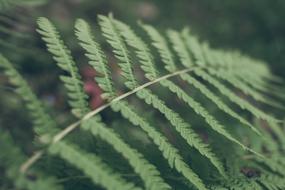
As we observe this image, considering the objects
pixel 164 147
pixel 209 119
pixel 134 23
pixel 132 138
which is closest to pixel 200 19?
pixel 134 23

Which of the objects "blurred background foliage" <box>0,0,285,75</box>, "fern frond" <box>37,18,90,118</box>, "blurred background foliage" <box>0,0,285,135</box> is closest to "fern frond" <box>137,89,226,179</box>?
"fern frond" <box>37,18,90,118</box>

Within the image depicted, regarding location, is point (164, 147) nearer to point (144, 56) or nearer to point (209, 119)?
point (209, 119)

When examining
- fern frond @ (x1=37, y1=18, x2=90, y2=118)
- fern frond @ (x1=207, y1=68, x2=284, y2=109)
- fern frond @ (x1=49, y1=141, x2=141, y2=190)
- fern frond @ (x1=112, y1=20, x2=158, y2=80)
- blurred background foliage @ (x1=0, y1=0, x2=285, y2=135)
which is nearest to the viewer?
fern frond @ (x1=49, y1=141, x2=141, y2=190)

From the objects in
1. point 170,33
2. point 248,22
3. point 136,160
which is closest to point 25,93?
point 136,160

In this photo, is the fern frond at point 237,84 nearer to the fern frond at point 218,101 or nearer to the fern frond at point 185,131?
the fern frond at point 218,101

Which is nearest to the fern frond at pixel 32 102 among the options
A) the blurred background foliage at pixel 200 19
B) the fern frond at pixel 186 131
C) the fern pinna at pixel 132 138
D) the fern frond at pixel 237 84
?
the fern pinna at pixel 132 138

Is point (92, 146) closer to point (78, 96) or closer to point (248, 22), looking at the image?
point (78, 96)

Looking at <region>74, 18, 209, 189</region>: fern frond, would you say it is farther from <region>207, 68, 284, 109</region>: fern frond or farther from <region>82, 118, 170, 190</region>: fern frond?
<region>207, 68, 284, 109</region>: fern frond
